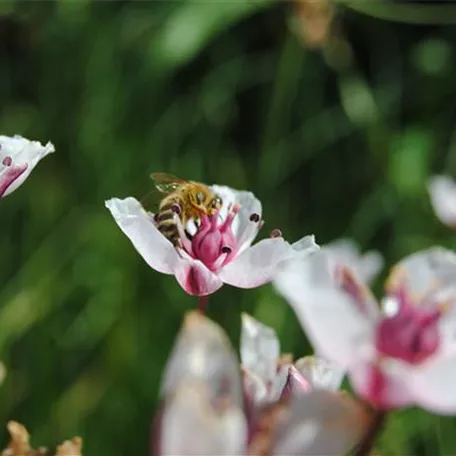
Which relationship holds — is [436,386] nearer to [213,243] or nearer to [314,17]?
[213,243]

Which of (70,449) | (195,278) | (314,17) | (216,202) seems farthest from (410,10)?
(70,449)

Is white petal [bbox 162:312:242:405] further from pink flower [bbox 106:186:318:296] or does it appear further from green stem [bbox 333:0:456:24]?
green stem [bbox 333:0:456:24]

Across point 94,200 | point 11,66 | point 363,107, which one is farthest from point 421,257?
point 11,66

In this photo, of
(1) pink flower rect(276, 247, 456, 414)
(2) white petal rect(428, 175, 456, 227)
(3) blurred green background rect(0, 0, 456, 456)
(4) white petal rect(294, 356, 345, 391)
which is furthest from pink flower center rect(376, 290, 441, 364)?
(2) white petal rect(428, 175, 456, 227)

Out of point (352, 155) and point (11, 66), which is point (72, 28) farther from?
point (352, 155)

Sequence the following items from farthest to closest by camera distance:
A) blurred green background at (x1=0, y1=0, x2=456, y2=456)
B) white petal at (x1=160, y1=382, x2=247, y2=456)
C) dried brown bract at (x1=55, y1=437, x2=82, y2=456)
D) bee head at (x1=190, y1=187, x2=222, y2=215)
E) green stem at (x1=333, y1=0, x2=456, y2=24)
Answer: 1. green stem at (x1=333, y1=0, x2=456, y2=24)
2. blurred green background at (x1=0, y1=0, x2=456, y2=456)
3. bee head at (x1=190, y1=187, x2=222, y2=215)
4. dried brown bract at (x1=55, y1=437, x2=82, y2=456)
5. white petal at (x1=160, y1=382, x2=247, y2=456)

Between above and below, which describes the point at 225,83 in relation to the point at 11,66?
below

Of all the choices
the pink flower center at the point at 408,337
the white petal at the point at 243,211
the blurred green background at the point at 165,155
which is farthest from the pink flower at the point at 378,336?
the blurred green background at the point at 165,155
